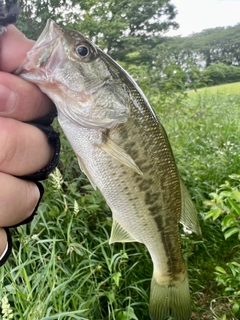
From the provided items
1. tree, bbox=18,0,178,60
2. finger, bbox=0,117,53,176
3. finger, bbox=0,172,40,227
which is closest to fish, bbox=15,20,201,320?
finger, bbox=0,117,53,176

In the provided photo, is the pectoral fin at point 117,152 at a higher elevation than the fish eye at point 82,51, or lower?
lower

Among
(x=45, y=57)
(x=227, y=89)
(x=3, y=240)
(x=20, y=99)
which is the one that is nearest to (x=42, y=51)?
(x=45, y=57)

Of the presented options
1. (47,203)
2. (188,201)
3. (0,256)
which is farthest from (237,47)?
(0,256)

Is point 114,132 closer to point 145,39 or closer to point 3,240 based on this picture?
point 3,240

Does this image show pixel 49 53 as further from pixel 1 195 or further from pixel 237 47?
pixel 237 47

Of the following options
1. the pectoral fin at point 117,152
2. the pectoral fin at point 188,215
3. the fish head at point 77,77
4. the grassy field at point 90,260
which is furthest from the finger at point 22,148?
the pectoral fin at point 188,215

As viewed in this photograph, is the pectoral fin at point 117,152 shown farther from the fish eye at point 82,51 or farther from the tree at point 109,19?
the tree at point 109,19

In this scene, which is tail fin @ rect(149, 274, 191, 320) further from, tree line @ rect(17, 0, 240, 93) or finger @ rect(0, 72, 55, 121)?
tree line @ rect(17, 0, 240, 93)
